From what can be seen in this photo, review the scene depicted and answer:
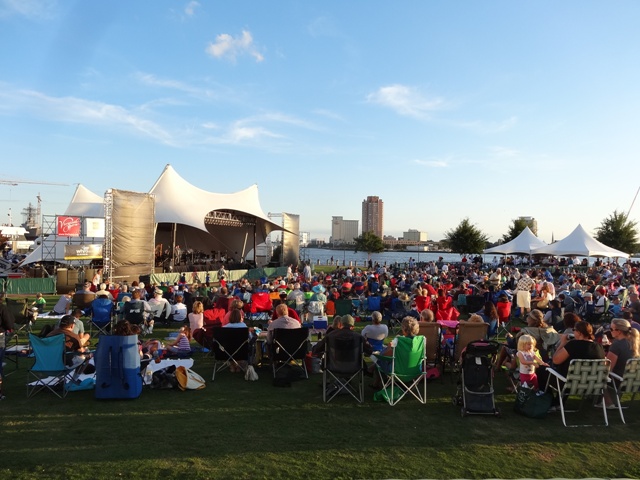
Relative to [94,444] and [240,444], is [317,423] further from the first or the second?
[94,444]

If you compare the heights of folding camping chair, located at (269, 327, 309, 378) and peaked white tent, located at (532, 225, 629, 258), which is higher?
peaked white tent, located at (532, 225, 629, 258)

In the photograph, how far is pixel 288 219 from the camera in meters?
36.5

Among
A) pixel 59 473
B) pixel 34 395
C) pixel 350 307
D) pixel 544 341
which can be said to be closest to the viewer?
pixel 59 473

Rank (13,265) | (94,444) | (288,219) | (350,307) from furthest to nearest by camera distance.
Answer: (288,219)
(13,265)
(350,307)
(94,444)

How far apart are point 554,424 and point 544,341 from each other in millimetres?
1783

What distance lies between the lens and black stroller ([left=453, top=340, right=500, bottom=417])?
5.18 metres

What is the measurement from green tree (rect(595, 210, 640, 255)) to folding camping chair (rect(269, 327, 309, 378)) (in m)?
41.9

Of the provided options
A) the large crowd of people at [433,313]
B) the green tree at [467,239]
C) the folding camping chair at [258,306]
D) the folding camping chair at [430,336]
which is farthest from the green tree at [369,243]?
the folding camping chair at [430,336]

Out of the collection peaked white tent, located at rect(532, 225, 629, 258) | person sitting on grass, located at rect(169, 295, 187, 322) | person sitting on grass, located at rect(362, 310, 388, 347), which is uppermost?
peaked white tent, located at rect(532, 225, 629, 258)

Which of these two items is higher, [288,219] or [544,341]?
[288,219]

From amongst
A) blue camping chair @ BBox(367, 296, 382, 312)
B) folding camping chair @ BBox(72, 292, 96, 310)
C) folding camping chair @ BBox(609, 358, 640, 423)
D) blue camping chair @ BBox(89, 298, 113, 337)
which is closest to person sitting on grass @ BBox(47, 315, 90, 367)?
blue camping chair @ BBox(89, 298, 113, 337)

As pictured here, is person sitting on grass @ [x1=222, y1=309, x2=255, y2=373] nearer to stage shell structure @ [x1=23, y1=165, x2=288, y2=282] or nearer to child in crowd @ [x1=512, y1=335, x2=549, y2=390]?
child in crowd @ [x1=512, y1=335, x2=549, y2=390]

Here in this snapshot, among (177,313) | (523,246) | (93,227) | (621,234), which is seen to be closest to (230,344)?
(177,313)

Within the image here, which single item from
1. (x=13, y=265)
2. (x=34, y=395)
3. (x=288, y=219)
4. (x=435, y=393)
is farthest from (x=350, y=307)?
(x=13, y=265)
